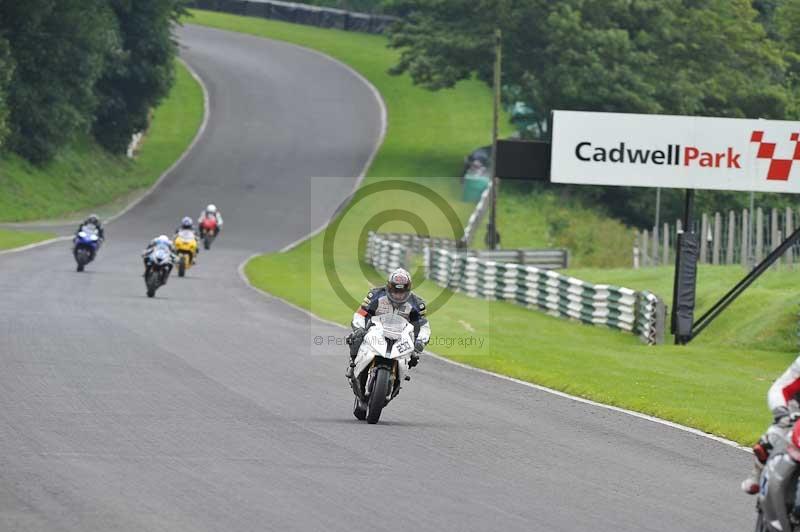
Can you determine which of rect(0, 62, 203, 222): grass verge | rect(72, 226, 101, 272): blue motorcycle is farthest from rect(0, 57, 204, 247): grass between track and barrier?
rect(72, 226, 101, 272): blue motorcycle

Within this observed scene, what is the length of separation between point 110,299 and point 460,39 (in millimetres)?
40143

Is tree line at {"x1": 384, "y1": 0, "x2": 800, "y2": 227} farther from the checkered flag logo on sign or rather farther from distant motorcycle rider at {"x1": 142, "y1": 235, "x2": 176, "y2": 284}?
the checkered flag logo on sign

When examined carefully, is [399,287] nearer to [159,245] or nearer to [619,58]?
[159,245]

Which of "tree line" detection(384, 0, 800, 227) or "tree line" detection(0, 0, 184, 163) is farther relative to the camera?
"tree line" detection(384, 0, 800, 227)

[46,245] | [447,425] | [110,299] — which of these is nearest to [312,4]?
[46,245]

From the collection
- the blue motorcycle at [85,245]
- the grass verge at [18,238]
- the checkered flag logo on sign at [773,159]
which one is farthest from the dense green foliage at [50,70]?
the checkered flag logo on sign at [773,159]

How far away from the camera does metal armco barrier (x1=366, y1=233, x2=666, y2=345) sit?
3175 centimetres

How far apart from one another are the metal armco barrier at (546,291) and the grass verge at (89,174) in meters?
16.9

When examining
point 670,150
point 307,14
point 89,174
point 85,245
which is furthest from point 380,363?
point 307,14

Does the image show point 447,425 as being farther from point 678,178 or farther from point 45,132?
point 45,132

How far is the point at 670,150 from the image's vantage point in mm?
28484

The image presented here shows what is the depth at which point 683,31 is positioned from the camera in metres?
69.2

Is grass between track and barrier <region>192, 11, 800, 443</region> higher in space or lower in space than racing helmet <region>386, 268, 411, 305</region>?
lower

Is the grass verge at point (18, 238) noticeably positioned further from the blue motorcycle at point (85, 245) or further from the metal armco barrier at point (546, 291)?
the metal armco barrier at point (546, 291)
